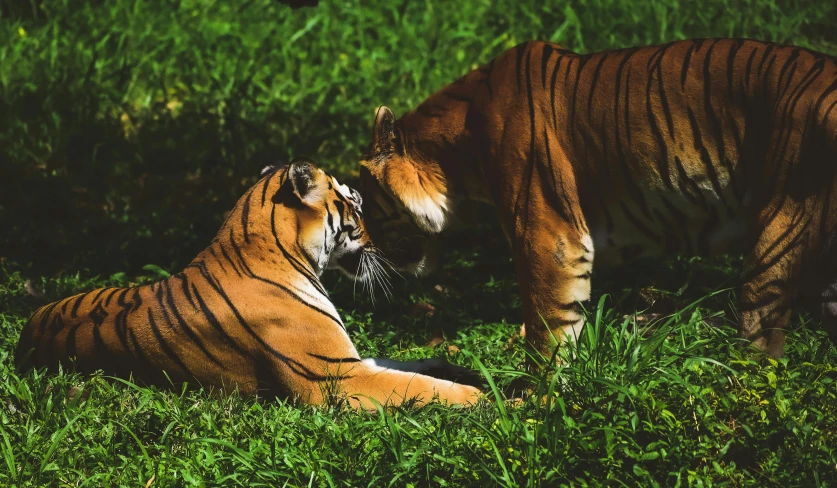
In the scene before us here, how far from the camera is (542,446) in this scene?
338cm

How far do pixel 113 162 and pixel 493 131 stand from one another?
3566mm

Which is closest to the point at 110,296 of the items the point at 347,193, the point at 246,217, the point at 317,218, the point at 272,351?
the point at 246,217

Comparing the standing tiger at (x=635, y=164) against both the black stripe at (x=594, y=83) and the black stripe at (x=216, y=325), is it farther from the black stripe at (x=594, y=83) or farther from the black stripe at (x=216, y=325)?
the black stripe at (x=216, y=325)

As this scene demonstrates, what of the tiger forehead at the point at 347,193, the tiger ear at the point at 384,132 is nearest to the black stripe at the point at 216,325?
the tiger forehead at the point at 347,193

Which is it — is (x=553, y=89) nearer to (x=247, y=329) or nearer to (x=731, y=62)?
(x=731, y=62)

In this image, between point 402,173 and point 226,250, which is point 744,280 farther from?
point 226,250

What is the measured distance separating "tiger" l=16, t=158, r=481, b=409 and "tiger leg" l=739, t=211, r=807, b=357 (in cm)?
111

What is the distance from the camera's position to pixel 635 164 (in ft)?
13.7

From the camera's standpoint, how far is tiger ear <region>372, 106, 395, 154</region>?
4691mm

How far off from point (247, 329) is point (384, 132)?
42.6 inches

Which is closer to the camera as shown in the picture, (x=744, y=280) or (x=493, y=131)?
(x=744, y=280)

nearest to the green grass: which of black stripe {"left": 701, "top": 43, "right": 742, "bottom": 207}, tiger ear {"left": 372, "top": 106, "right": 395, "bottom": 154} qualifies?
black stripe {"left": 701, "top": 43, "right": 742, "bottom": 207}

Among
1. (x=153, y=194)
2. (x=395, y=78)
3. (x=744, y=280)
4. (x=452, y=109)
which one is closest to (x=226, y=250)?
(x=452, y=109)

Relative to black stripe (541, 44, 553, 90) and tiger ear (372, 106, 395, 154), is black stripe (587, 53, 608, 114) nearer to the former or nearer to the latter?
black stripe (541, 44, 553, 90)
